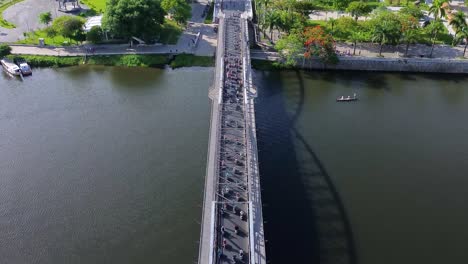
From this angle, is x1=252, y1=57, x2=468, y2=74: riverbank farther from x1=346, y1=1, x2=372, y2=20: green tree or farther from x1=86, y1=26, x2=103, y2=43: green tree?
x1=86, y1=26, x2=103, y2=43: green tree

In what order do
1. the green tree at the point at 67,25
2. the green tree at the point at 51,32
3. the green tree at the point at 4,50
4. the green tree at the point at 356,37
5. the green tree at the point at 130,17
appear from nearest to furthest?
1. the green tree at the point at 4,50
2. the green tree at the point at 130,17
3. the green tree at the point at 356,37
4. the green tree at the point at 67,25
5. the green tree at the point at 51,32

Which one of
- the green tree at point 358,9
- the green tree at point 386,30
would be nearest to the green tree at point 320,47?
the green tree at point 386,30

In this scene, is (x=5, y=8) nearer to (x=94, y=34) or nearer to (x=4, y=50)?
(x=4, y=50)

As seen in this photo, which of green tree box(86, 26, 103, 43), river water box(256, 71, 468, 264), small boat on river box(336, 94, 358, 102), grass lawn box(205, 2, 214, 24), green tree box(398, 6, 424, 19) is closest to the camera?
river water box(256, 71, 468, 264)

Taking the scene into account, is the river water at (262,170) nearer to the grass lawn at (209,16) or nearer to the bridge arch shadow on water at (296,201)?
the bridge arch shadow on water at (296,201)

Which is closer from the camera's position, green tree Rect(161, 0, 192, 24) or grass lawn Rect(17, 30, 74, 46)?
grass lawn Rect(17, 30, 74, 46)

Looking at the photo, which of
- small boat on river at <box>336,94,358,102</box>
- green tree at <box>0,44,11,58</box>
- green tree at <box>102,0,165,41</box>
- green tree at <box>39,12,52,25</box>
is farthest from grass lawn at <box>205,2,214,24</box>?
green tree at <box>0,44,11,58</box>

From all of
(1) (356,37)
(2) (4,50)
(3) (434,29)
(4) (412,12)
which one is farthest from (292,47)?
(2) (4,50)
